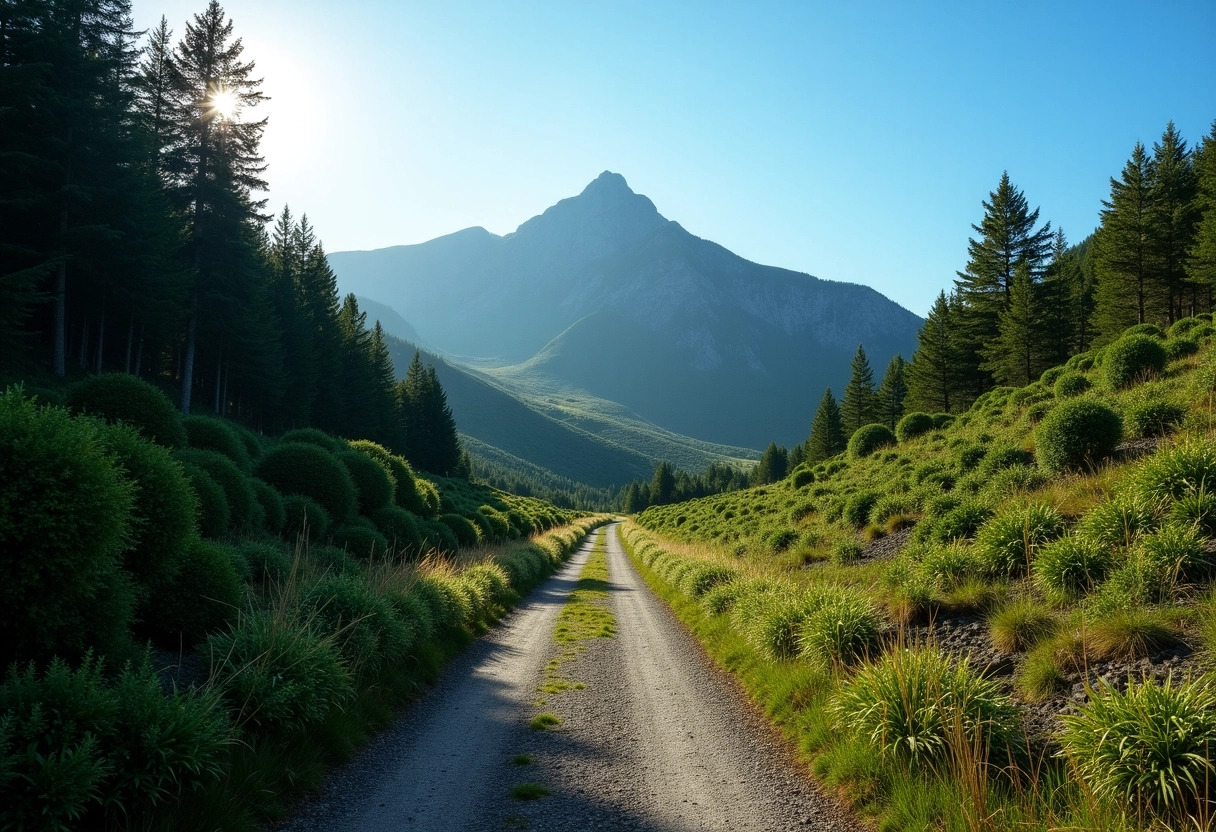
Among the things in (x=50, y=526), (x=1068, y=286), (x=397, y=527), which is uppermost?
(x=1068, y=286)

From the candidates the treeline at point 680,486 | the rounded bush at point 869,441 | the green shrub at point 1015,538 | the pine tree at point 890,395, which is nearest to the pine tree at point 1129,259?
the rounded bush at point 869,441

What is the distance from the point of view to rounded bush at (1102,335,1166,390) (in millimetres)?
16797

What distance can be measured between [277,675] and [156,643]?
2544 mm

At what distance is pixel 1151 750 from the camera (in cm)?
401

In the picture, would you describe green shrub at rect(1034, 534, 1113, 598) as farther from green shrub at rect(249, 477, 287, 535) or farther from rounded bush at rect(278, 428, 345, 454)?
rounded bush at rect(278, 428, 345, 454)

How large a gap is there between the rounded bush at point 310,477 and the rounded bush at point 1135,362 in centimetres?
2317

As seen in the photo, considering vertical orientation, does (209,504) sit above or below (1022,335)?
below

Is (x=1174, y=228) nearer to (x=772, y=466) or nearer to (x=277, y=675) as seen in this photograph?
(x=277, y=675)

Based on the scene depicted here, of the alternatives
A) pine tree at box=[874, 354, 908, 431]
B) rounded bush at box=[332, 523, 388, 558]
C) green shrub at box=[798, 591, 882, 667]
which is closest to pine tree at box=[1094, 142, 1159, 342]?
pine tree at box=[874, 354, 908, 431]

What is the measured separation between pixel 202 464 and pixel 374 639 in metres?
7.35

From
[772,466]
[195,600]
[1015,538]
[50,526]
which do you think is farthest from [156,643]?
[772,466]

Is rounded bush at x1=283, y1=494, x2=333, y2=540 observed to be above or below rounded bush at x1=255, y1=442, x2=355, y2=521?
below

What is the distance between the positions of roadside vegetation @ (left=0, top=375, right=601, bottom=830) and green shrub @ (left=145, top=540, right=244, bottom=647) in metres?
0.02

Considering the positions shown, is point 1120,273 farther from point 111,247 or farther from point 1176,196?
point 111,247
